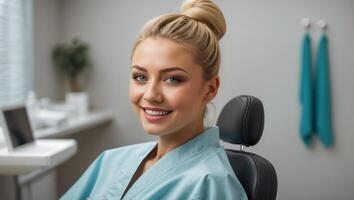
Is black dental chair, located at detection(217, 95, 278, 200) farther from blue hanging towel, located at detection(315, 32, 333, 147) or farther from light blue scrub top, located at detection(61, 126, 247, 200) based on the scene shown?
blue hanging towel, located at detection(315, 32, 333, 147)

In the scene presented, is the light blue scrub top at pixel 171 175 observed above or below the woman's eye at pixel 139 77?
below

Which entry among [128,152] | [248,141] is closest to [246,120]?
[248,141]

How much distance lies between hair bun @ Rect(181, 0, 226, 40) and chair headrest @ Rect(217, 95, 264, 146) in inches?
7.4

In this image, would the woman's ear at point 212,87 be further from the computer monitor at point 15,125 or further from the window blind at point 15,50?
the window blind at point 15,50

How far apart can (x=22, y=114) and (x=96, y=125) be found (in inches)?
32.7

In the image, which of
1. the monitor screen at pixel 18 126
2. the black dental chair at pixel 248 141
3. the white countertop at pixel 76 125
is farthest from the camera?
the white countertop at pixel 76 125

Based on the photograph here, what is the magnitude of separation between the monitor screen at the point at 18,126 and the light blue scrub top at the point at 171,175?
2.22 feet

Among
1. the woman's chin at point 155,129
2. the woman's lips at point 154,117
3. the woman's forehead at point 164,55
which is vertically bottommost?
the woman's chin at point 155,129

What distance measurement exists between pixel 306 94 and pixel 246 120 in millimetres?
238

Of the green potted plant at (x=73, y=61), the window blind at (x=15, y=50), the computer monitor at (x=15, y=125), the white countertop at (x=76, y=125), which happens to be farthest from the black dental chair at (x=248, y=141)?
the green potted plant at (x=73, y=61)

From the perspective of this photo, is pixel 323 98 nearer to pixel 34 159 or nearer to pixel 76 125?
pixel 34 159

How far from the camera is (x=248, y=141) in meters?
1.10

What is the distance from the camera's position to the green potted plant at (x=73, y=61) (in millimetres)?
2979

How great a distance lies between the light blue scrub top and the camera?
0.92m
